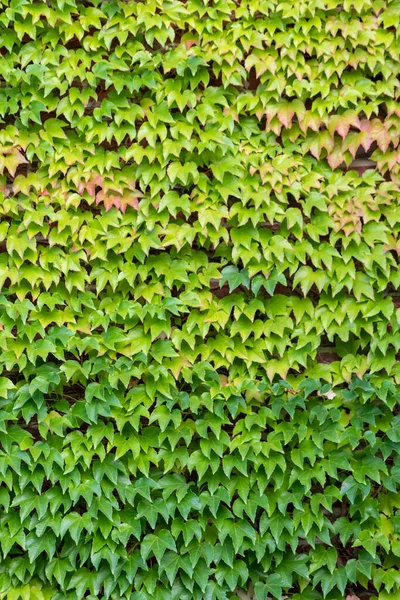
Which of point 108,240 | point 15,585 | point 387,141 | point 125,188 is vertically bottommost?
point 15,585

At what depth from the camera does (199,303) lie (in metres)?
2.81

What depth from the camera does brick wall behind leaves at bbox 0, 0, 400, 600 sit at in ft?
9.14

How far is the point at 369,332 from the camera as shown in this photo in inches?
111

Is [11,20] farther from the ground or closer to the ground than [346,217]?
farther from the ground

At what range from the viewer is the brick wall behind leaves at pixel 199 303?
9.14 ft

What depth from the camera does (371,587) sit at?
292 cm

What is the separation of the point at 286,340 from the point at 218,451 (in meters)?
0.59

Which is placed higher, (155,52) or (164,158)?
(155,52)

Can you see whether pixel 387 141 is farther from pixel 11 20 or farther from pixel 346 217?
pixel 11 20

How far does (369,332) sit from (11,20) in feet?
7.10

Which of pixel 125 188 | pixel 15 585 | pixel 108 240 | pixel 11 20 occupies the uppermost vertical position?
pixel 11 20

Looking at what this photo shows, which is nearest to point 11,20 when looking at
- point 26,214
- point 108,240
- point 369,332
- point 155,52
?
point 155,52

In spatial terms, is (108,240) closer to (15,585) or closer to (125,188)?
(125,188)

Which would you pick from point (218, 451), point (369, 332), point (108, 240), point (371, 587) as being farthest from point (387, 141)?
point (371, 587)
